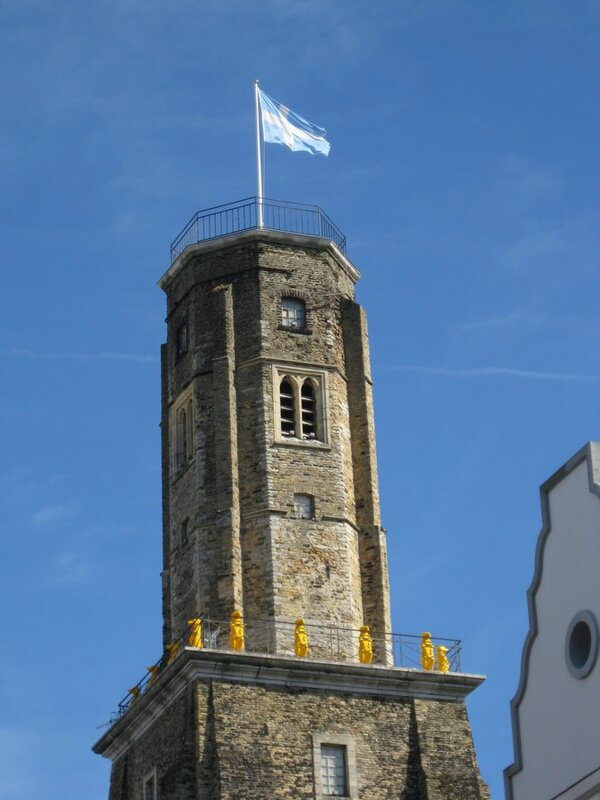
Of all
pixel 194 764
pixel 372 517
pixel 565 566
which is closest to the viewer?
pixel 565 566

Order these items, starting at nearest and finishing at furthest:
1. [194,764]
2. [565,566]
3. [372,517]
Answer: [565,566], [194,764], [372,517]

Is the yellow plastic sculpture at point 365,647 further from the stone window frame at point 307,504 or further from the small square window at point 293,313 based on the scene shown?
the small square window at point 293,313

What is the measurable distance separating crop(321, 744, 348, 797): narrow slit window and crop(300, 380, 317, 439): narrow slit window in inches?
397

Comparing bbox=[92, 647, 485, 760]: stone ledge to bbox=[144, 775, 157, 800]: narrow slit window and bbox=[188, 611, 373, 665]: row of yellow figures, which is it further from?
bbox=[144, 775, 157, 800]: narrow slit window

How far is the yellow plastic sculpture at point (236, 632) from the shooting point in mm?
50250

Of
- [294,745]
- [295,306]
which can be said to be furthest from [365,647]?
[295,306]

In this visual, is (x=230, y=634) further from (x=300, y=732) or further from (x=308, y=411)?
(x=308, y=411)

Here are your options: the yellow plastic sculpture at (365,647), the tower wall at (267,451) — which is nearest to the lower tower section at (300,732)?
the yellow plastic sculpture at (365,647)

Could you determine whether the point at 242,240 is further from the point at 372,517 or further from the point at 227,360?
the point at 372,517

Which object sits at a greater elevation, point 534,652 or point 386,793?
point 386,793

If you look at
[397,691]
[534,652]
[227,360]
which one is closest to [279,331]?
[227,360]

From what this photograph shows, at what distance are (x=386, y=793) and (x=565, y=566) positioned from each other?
23.9 m

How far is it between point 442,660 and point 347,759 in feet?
13.9

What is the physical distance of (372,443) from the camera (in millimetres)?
57125
